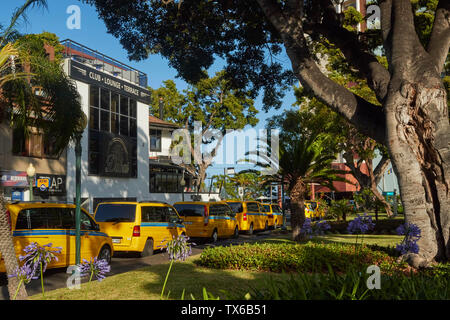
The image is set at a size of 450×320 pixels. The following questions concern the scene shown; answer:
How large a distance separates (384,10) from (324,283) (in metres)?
8.04

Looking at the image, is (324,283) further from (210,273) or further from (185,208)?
(185,208)

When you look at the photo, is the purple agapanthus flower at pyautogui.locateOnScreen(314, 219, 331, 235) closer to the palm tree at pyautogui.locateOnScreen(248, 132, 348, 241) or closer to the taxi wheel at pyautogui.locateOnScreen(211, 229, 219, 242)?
the palm tree at pyautogui.locateOnScreen(248, 132, 348, 241)

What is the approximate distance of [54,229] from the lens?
10.3 meters

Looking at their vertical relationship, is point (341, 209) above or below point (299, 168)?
below

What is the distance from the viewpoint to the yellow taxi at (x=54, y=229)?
31.7ft

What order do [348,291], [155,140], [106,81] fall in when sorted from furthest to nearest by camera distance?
[155,140] < [106,81] < [348,291]

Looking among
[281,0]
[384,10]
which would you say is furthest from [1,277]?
[281,0]

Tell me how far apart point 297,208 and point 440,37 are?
746cm

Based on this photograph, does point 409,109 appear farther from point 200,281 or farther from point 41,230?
point 41,230

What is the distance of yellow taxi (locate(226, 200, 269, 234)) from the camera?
23.0 m

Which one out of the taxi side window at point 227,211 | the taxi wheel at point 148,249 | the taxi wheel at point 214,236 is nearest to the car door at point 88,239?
the taxi wheel at point 148,249

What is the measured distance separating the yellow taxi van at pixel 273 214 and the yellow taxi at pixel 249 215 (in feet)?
2.41

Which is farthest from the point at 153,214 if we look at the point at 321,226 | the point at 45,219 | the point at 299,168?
the point at 321,226

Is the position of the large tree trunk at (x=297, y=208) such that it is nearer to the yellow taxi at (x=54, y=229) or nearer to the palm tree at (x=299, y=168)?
the palm tree at (x=299, y=168)
